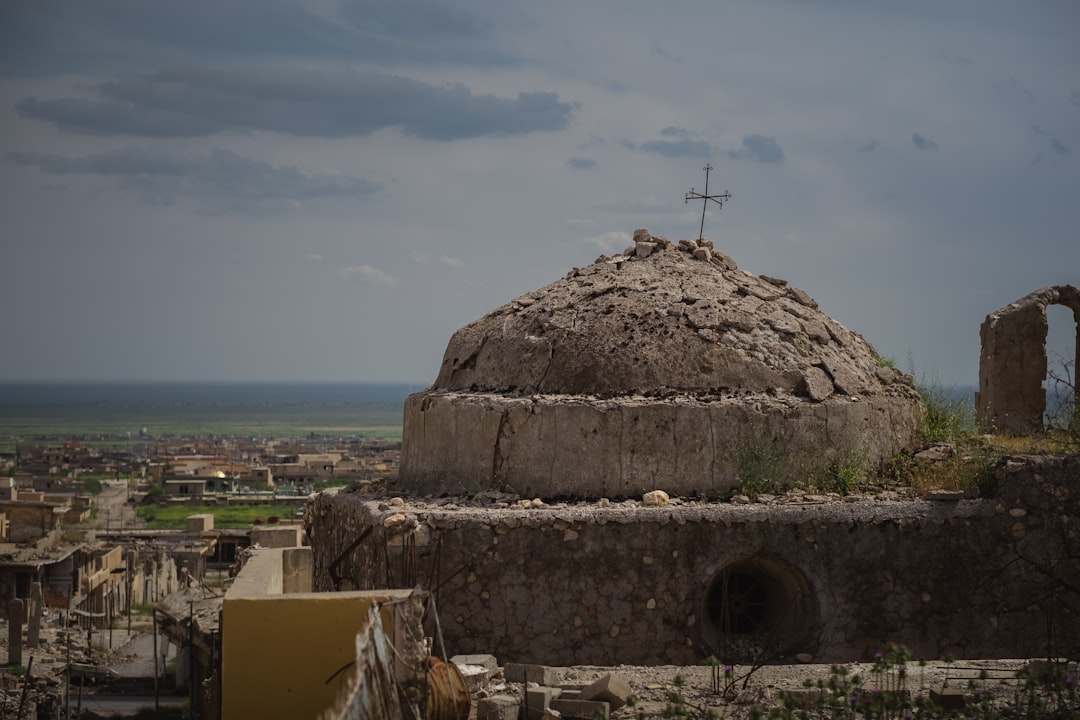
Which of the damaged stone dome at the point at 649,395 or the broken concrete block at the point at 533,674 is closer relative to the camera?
the broken concrete block at the point at 533,674

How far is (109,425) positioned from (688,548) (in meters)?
190

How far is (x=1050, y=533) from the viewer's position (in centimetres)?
1116

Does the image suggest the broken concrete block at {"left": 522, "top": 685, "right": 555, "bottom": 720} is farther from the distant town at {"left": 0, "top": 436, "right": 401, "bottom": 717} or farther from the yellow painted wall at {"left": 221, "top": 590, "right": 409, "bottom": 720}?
the distant town at {"left": 0, "top": 436, "right": 401, "bottom": 717}

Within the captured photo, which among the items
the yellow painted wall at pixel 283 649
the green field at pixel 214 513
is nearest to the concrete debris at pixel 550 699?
the yellow painted wall at pixel 283 649

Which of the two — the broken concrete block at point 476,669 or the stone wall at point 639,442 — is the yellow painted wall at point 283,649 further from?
the stone wall at point 639,442

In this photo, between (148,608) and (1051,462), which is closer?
(1051,462)

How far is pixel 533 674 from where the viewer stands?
862cm

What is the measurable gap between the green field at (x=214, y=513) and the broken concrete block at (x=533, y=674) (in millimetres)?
60155

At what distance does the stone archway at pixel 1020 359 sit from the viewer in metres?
13.8

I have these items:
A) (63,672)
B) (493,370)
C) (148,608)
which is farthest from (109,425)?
(493,370)

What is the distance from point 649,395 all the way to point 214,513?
230 ft

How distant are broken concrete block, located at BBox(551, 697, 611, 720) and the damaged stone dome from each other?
350 centimetres

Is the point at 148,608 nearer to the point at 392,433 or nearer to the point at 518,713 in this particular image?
the point at 518,713

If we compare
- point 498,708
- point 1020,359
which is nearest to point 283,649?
point 498,708
